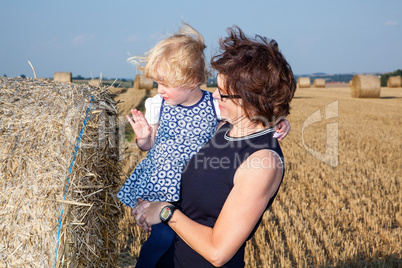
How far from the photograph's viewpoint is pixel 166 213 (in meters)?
1.96

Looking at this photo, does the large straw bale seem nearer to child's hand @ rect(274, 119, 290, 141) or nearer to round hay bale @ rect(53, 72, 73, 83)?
child's hand @ rect(274, 119, 290, 141)

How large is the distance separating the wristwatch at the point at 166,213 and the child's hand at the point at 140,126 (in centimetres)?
83

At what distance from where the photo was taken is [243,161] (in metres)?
1.86

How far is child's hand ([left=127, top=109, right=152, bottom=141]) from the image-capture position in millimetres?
2667

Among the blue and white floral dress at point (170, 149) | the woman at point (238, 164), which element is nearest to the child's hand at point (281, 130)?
the woman at point (238, 164)

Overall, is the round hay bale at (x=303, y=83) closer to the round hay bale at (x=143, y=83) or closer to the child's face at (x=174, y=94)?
the round hay bale at (x=143, y=83)

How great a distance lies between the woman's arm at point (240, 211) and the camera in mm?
1771

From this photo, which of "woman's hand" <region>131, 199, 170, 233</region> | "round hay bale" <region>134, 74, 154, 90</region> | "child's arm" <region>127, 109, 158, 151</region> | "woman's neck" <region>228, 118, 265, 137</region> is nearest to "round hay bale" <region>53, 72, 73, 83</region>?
"round hay bale" <region>134, 74, 154, 90</region>

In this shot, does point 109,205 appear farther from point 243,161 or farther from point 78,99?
point 243,161

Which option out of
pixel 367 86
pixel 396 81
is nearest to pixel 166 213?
pixel 367 86

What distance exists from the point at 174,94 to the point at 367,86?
2221cm

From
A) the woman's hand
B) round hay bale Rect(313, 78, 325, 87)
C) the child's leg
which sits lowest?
the child's leg

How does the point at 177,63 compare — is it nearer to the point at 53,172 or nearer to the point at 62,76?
the point at 53,172

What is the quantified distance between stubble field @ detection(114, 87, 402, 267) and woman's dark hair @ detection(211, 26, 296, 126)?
2.41 meters
